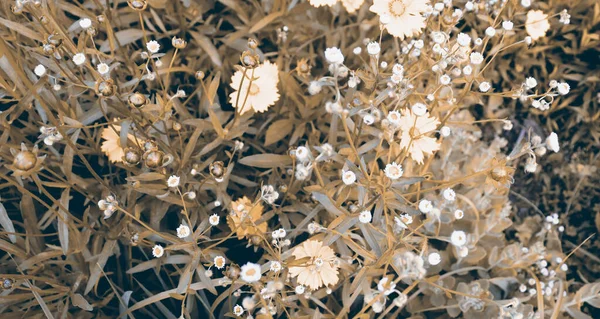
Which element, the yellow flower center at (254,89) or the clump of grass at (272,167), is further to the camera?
the yellow flower center at (254,89)

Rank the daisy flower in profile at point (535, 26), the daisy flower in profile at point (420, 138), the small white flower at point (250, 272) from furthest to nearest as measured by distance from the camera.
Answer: the daisy flower in profile at point (535, 26), the daisy flower in profile at point (420, 138), the small white flower at point (250, 272)

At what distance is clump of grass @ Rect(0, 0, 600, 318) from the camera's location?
1024 millimetres

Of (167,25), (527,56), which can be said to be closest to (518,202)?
(527,56)

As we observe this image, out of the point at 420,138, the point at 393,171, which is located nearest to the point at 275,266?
the point at 393,171

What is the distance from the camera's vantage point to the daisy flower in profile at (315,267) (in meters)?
1.11

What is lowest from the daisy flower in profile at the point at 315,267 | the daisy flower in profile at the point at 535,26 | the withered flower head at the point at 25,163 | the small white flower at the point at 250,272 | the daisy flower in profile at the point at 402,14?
the daisy flower in profile at the point at 315,267

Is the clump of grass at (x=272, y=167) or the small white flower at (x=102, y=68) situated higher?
the small white flower at (x=102, y=68)

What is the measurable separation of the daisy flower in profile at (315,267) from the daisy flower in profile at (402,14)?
54cm

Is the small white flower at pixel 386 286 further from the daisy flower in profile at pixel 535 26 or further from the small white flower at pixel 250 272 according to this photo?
the daisy flower in profile at pixel 535 26

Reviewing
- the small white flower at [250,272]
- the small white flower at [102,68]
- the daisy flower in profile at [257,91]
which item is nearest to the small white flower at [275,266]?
the small white flower at [250,272]

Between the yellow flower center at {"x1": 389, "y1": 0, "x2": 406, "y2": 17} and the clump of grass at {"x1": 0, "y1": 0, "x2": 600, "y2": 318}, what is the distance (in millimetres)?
17

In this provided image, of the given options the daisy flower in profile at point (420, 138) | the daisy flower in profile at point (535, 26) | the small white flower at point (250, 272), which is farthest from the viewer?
the daisy flower in profile at point (535, 26)

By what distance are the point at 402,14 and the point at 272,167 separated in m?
0.53

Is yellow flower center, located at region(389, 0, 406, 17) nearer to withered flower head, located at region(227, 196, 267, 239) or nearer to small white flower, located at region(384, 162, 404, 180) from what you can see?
small white flower, located at region(384, 162, 404, 180)
